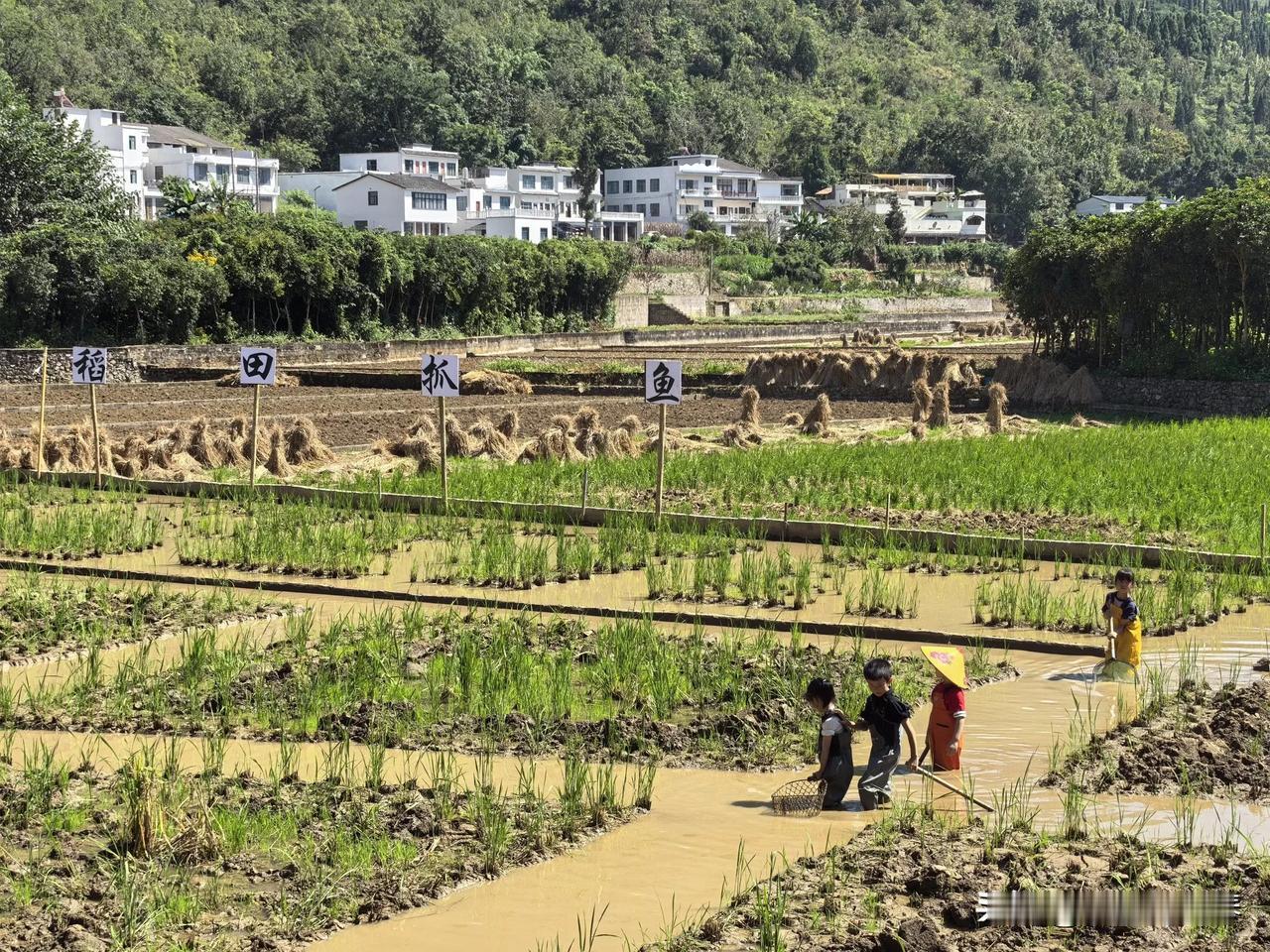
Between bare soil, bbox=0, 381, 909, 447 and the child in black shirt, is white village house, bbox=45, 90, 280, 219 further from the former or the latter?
the child in black shirt

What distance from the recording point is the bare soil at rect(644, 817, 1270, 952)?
7.08m

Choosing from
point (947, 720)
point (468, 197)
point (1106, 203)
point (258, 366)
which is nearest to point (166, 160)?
point (468, 197)

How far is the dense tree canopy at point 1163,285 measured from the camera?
119 ft

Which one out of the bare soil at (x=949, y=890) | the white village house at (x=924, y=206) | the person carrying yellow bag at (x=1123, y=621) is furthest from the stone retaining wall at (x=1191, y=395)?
the white village house at (x=924, y=206)

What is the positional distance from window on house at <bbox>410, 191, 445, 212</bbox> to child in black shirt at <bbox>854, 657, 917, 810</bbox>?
74969mm

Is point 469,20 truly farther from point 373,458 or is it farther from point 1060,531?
point 1060,531

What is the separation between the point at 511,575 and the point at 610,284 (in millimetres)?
53545

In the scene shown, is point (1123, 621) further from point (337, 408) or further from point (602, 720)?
point (337, 408)

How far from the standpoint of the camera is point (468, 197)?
296 ft

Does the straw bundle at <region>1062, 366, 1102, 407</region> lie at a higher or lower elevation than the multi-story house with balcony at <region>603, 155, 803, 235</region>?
lower

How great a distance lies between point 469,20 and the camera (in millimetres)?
136625

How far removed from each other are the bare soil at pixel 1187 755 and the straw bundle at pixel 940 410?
2276 cm

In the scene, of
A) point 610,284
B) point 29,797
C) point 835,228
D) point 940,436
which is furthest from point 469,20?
Result: point 29,797

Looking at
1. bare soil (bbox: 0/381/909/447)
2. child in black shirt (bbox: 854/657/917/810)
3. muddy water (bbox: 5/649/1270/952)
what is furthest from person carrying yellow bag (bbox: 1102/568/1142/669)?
bare soil (bbox: 0/381/909/447)
